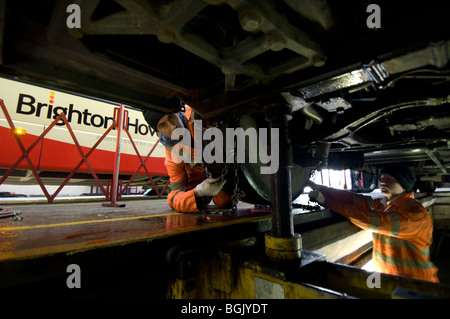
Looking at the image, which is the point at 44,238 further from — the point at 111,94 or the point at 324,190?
the point at 324,190

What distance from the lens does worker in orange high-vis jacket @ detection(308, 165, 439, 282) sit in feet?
8.17

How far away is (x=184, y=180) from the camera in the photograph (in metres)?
2.88

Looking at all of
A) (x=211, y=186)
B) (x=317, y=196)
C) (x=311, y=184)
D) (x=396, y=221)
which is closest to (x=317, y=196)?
(x=317, y=196)

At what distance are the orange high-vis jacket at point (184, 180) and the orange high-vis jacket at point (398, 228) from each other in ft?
4.96

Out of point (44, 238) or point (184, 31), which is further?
point (44, 238)

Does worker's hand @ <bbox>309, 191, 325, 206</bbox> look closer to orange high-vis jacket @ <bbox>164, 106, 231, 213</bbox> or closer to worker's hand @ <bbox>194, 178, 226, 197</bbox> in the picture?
orange high-vis jacket @ <bbox>164, 106, 231, 213</bbox>

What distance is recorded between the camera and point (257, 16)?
0.86 metres

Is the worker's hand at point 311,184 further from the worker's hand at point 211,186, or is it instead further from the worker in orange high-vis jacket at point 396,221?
the worker's hand at point 211,186

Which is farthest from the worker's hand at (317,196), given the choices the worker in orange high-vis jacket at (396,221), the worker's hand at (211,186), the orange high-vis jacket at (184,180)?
the worker's hand at (211,186)

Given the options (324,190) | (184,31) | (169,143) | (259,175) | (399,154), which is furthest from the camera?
(399,154)

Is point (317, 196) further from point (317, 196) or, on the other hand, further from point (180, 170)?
point (180, 170)

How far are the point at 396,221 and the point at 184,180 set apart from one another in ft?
8.83

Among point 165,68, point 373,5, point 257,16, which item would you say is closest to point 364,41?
point 373,5

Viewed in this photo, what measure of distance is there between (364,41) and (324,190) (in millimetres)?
2040
